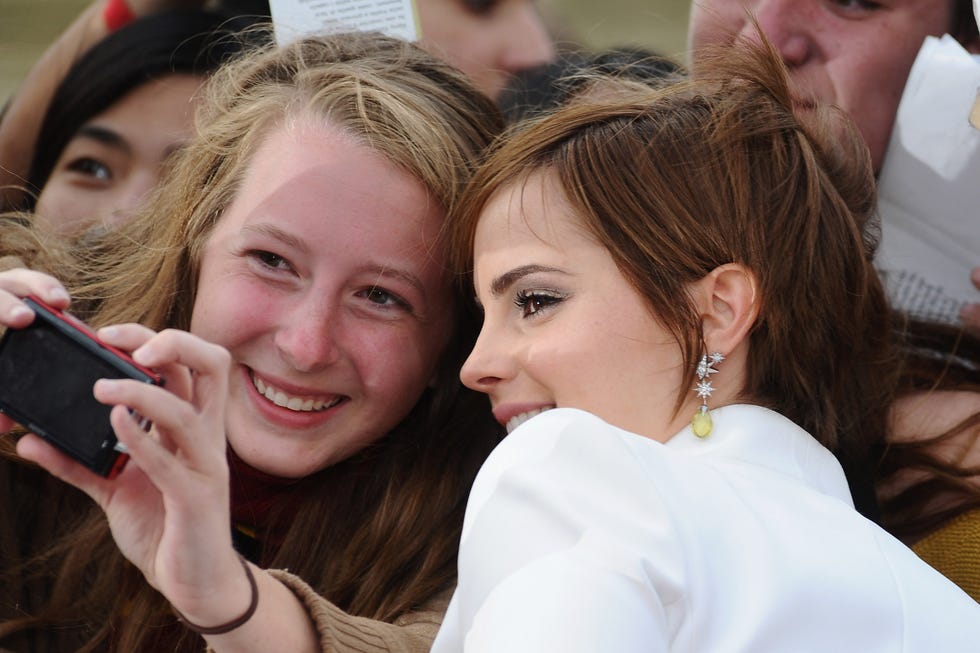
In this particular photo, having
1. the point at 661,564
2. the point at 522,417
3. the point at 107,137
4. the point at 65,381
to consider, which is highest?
the point at 65,381

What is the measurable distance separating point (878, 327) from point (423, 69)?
0.92 meters

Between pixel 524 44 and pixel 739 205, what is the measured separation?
1.40m

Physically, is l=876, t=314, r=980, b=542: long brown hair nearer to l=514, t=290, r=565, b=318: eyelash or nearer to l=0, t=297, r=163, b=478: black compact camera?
l=514, t=290, r=565, b=318: eyelash

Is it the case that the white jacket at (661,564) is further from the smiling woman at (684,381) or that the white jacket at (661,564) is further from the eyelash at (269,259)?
the eyelash at (269,259)

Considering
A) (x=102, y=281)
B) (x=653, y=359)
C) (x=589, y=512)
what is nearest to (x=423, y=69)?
(x=102, y=281)

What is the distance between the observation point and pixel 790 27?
259cm

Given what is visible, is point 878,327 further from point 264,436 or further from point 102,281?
point 102,281

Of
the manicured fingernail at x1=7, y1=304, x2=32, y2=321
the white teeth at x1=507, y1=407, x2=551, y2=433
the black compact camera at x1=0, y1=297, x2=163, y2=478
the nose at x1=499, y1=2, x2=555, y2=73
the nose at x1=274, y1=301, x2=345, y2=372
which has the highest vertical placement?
the manicured fingernail at x1=7, y1=304, x2=32, y2=321

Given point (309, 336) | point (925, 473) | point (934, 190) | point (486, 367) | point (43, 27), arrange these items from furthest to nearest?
point (43, 27) → point (934, 190) → point (925, 473) → point (309, 336) → point (486, 367)

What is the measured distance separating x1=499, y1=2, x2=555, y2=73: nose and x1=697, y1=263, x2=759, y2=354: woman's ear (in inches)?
55.0

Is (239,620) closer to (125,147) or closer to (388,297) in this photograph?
(388,297)

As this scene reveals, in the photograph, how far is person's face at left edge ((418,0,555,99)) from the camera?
280 cm

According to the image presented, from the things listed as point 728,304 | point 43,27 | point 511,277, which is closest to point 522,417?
point 511,277

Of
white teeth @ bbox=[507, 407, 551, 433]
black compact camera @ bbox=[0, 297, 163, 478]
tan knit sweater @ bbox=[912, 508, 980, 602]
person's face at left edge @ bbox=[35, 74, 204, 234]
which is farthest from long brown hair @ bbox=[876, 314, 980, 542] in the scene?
person's face at left edge @ bbox=[35, 74, 204, 234]
